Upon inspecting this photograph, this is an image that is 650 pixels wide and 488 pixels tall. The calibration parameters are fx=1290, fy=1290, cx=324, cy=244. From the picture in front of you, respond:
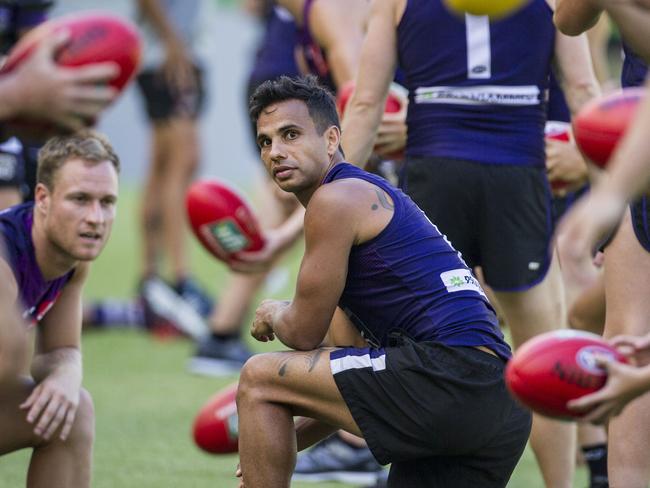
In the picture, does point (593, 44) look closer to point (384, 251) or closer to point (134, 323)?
point (384, 251)

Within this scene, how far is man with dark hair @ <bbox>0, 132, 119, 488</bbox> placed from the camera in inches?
159

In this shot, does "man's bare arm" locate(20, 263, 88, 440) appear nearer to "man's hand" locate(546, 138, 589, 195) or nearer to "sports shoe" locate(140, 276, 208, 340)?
"man's hand" locate(546, 138, 589, 195)

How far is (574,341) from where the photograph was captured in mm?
2977

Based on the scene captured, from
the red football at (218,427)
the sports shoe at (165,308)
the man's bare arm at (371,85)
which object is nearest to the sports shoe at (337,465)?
the red football at (218,427)

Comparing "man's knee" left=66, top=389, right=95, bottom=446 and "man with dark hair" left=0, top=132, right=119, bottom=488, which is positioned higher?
"man with dark hair" left=0, top=132, right=119, bottom=488

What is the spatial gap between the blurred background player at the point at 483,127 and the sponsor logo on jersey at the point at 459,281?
0.78 metres

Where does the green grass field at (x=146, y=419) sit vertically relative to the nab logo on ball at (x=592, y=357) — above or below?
below

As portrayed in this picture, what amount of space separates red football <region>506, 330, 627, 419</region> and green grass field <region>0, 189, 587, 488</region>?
2203 mm

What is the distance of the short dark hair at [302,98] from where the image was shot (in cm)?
383

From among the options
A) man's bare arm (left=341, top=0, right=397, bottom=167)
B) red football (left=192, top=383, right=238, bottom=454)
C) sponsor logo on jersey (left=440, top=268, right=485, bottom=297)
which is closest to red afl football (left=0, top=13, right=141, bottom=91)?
sponsor logo on jersey (left=440, top=268, right=485, bottom=297)

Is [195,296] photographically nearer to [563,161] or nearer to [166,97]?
[166,97]

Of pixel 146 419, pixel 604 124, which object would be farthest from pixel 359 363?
pixel 146 419

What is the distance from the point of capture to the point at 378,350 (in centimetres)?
368

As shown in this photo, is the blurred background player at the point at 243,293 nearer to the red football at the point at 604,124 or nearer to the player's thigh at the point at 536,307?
the player's thigh at the point at 536,307
